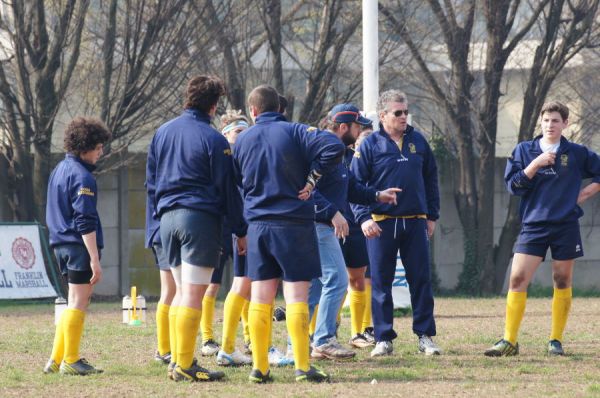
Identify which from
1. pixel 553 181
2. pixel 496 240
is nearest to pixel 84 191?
pixel 553 181

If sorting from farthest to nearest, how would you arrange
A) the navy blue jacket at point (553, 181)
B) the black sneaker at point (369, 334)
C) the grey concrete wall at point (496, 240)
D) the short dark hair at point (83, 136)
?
the grey concrete wall at point (496, 240), the black sneaker at point (369, 334), the navy blue jacket at point (553, 181), the short dark hair at point (83, 136)

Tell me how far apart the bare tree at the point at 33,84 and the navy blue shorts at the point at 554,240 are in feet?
30.7

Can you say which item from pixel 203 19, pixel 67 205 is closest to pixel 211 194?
pixel 67 205

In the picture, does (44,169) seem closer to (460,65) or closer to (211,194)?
(460,65)

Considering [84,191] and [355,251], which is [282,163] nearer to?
[84,191]

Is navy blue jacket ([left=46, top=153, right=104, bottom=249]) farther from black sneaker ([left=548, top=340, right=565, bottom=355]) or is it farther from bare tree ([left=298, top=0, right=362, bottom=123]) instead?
bare tree ([left=298, top=0, right=362, bottom=123])

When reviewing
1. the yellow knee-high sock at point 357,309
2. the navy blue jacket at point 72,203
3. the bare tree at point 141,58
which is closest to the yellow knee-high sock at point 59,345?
the navy blue jacket at point 72,203

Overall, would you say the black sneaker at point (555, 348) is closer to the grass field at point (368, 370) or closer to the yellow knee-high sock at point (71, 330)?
the grass field at point (368, 370)

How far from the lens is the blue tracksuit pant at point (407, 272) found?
932 cm

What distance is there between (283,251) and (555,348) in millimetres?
2949

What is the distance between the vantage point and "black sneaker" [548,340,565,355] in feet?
30.1

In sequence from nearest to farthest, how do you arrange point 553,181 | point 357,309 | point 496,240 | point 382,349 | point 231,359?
point 231,359 → point 553,181 → point 382,349 → point 357,309 → point 496,240

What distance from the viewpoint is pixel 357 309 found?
1021cm

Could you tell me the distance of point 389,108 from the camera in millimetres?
9336
